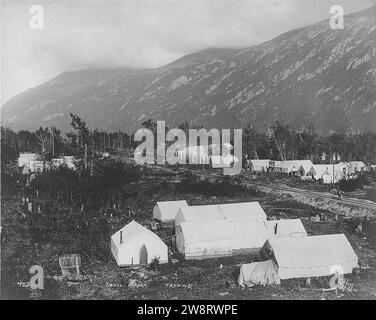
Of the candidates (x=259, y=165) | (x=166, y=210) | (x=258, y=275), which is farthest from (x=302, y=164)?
(x=258, y=275)

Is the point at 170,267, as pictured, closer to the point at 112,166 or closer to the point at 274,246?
the point at 274,246

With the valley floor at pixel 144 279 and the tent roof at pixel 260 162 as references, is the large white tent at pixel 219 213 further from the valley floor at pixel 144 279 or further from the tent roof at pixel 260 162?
the tent roof at pixel 260 162

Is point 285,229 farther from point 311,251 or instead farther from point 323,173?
point 323,173

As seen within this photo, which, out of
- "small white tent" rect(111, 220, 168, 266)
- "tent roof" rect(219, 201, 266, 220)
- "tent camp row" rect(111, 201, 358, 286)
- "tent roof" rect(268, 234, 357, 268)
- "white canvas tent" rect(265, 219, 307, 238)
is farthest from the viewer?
"tent roof" rect(219, 201, 266, 220)

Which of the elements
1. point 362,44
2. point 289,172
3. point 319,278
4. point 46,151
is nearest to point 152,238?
point 319,278

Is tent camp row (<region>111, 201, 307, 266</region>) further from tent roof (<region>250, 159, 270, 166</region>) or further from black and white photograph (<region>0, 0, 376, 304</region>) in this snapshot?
tent roof (<region>250, 159, 270, 166</region>)

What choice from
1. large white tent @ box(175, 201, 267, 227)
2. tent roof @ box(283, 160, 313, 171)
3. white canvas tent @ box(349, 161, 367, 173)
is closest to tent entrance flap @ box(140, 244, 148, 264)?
large white tent @ box(175, 201, 267, 227)
